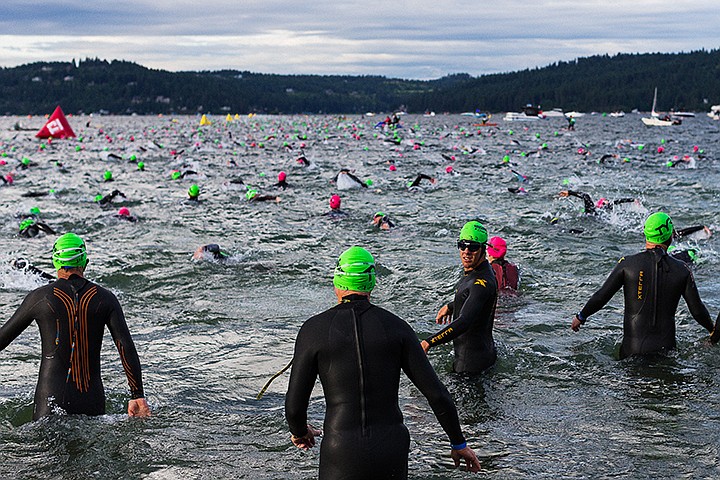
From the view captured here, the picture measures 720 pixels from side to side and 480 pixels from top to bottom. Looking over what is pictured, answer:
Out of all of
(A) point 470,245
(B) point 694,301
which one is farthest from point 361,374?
(B) point 694,301

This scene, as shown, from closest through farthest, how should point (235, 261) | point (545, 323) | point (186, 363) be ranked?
1. point (186, 363)
2. point (545, 323)
3. point (235, 261)

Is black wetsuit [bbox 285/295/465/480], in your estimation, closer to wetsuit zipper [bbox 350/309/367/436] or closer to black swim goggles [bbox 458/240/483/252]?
wetsuit zipper [bbox 350/309/367/436]

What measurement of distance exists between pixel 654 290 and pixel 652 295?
5 cm

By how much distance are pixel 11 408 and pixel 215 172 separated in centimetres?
2872

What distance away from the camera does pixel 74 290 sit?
5.36m

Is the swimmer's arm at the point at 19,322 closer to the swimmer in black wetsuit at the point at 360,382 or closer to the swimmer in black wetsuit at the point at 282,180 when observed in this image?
the swimmer in black wetsuit at the point at 360,382

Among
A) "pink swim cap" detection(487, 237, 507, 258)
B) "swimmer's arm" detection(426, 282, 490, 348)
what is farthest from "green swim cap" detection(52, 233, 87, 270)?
"pink swim cap" detection(487, 237, 507, 258)

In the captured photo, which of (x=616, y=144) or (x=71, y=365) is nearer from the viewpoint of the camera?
(x=71, y=365)

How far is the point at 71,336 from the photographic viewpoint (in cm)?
536

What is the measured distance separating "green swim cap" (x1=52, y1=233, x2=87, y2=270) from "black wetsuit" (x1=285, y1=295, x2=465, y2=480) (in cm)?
213

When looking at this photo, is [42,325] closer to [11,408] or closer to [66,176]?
[11,408]

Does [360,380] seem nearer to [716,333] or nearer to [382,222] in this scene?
[716,333]

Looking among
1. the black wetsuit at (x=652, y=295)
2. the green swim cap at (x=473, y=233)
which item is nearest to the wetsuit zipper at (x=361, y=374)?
the green swim cap at (x=473, y=233)

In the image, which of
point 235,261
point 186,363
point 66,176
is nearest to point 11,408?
point 186,363
